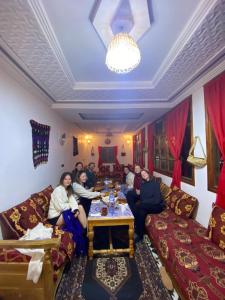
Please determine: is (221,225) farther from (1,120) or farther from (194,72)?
(1,120)

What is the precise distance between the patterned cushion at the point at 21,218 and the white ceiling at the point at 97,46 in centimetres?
172

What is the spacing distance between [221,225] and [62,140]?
13.0 ft

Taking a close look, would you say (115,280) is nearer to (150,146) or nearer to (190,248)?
(190,248)

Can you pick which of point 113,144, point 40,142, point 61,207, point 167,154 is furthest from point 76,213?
point 113,144

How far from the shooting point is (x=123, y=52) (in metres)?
1.52

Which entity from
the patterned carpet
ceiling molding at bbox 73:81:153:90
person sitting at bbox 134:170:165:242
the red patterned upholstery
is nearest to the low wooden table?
the patterned carpet

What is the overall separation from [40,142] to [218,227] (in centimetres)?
290

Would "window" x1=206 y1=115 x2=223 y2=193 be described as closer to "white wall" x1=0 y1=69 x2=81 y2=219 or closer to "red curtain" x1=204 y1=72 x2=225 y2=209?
"red curtain" x1=204 y1=72 x2=225 y2=209

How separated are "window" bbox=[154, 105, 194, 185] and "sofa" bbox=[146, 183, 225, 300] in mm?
456

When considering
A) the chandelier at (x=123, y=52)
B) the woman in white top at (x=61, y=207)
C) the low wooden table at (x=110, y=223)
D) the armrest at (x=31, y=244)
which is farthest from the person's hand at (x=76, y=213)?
the chandelier at (x=123, y=52)

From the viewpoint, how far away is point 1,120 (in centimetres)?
209

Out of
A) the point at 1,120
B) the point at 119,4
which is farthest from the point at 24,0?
the point at 1,120

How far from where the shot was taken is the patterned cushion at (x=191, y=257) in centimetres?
146

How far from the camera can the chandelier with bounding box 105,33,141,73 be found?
1.51 metres
